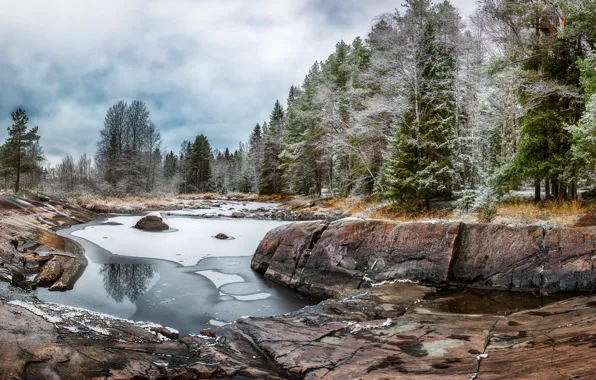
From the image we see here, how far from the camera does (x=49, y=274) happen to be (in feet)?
30.4

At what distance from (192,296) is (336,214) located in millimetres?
17035

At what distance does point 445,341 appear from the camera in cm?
496

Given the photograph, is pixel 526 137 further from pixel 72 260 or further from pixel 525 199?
pixel 72 260

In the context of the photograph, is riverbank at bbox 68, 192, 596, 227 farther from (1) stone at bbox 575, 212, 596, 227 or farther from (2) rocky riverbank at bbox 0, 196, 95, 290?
(2) rocky riverbank at bbox 0, 196, 95, 290

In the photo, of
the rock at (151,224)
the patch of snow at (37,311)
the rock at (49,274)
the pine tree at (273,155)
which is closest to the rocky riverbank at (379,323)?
the patch of snow at (37,311)

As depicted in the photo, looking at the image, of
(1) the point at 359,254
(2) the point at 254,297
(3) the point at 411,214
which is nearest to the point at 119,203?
(2) the point at 254,297

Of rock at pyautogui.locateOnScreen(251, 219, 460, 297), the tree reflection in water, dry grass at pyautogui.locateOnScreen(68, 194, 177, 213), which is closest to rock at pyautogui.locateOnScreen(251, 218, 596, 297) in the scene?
rock at pyautogui.locateOnScreen(251, 219, 460, 297)

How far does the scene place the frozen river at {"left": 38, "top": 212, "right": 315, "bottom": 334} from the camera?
25.7ft

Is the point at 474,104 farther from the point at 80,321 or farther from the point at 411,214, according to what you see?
the point at 80,321

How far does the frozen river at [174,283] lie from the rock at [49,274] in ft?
2.04

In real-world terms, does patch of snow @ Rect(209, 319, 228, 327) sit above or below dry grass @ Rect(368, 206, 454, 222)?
below

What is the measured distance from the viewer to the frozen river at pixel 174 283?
309 inches

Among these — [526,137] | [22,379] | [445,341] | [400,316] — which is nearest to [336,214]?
[526,137]

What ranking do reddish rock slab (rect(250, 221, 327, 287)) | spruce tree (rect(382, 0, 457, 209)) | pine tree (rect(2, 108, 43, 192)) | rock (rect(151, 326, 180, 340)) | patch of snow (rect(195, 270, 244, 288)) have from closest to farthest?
1. rock (rect(151, 326, 180, 340))
2. patch of snow (rect(195, 270, 244, 288))
3. reddish rock slab (rect(250, 221, 327, 287))
4. spruce tree (rect(382, 0, 457, 209))
5. pine tree (rect(2, 108, 43, 192))
